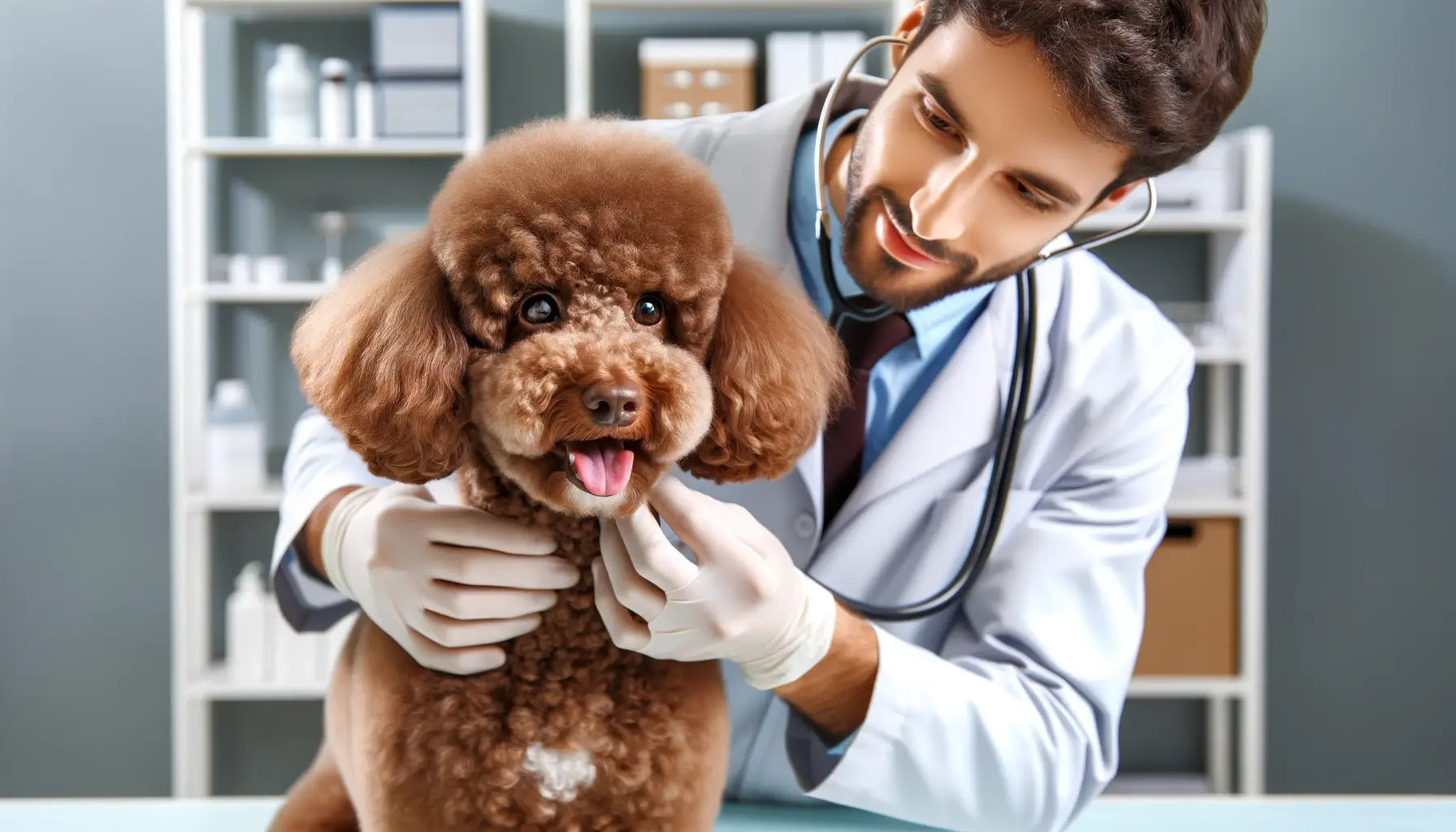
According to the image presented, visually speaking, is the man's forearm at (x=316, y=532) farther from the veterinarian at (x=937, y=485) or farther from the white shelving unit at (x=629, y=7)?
the white shelving unit at (x=629, y=7)

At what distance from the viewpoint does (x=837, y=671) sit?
30.7 inches

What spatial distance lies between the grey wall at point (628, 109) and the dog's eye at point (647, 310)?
1.91 meters

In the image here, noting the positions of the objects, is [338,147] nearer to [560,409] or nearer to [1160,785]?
[560,409]

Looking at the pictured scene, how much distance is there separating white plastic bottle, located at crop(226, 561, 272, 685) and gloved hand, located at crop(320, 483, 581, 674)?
1659mm

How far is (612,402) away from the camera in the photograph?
50cm

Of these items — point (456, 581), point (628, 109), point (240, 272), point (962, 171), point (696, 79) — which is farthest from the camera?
point (628, 109)

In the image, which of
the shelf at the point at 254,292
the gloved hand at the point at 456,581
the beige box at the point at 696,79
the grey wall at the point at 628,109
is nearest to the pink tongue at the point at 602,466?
the gloved hand at the point at 456,581

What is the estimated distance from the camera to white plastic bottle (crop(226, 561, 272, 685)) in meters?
2.14

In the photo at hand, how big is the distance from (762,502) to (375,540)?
13.6 inches

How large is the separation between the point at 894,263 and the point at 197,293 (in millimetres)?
1808

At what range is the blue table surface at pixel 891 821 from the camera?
0.90 metres

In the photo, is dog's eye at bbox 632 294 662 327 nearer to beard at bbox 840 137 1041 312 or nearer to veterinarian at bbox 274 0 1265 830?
veterinarian at bbox 274 0 1265 830

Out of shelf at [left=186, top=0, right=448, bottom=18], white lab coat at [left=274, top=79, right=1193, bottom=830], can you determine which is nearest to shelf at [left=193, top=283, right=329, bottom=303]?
shelf at [left=186, top=0, right=448, bottom=18]

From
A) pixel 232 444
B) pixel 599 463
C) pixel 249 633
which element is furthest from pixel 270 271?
pixel 599 463
